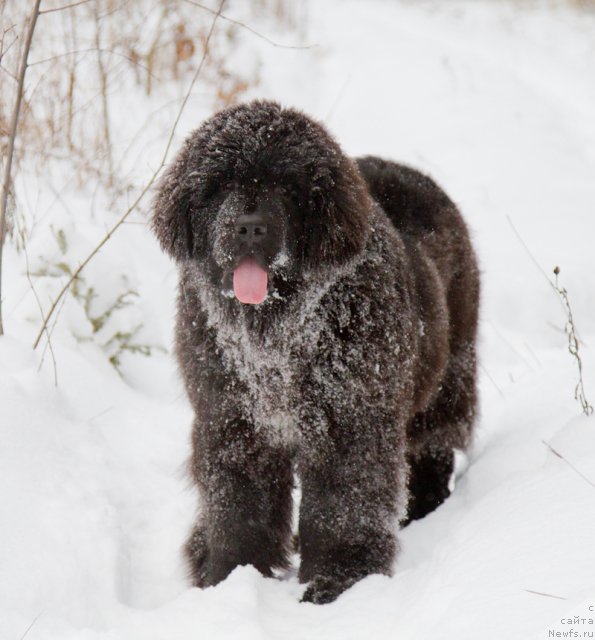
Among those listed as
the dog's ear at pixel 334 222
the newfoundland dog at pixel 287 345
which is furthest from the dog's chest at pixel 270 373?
the dog's ear at pixel 334 222

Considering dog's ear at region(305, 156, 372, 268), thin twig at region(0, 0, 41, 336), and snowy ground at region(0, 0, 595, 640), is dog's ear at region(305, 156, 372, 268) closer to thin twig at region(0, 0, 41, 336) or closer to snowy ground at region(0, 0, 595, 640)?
snowy ground at region(0, 0, 595, 640)

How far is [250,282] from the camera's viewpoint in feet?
9.23

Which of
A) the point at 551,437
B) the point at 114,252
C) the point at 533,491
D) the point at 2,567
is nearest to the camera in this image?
the point at 2,567

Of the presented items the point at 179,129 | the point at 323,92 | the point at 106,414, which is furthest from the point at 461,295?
the point at 323,92

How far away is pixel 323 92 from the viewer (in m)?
12.2

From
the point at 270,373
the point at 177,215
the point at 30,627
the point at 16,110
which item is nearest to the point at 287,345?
the point at 270,373

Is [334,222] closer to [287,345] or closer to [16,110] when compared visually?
[287,345]

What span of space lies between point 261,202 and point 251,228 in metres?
0.12

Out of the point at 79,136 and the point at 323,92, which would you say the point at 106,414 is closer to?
the point at 79,136

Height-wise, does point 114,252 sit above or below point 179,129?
above

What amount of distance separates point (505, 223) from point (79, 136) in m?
3.93

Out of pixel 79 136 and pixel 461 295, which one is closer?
pixel 461 295

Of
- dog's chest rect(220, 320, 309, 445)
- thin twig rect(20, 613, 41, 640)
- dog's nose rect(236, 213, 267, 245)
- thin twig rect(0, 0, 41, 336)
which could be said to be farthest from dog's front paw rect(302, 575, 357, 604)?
thin twig rect(0, 0, 41, 336)

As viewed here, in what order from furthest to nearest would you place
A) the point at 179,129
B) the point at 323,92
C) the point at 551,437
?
the point at 323,92
the point at 179,129
the point at 551,437
